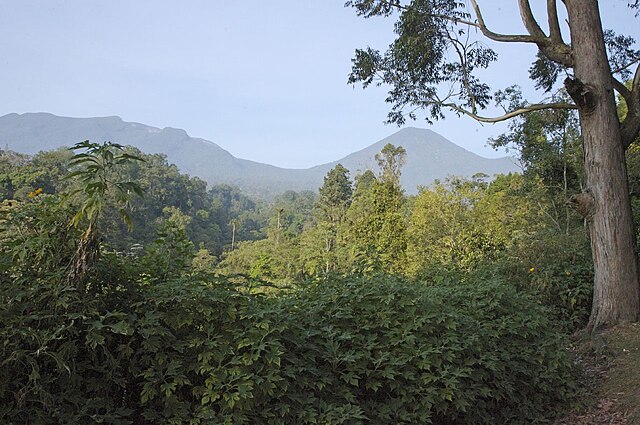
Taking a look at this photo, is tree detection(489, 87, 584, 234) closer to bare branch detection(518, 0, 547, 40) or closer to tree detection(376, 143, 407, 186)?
bare branch detection(518, 0, 547, 40)

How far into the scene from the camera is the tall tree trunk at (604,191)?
19.7ft

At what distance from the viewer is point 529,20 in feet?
23.4

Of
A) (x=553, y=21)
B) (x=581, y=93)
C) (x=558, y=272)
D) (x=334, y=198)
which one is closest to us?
(x=581, y=93)

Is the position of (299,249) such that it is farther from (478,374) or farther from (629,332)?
(478,374)

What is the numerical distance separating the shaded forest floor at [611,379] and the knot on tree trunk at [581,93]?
7.96ft

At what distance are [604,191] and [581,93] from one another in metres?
1.11

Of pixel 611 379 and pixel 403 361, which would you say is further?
pixel 611 379

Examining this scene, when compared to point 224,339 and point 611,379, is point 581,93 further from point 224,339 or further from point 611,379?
point 224,339

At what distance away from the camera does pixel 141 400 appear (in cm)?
260

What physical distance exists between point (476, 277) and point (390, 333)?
2334mm

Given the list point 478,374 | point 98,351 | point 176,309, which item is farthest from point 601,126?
point 98,351

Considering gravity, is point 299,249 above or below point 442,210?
below

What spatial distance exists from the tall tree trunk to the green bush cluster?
103 inches

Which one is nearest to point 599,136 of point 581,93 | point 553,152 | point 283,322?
point 581,93
